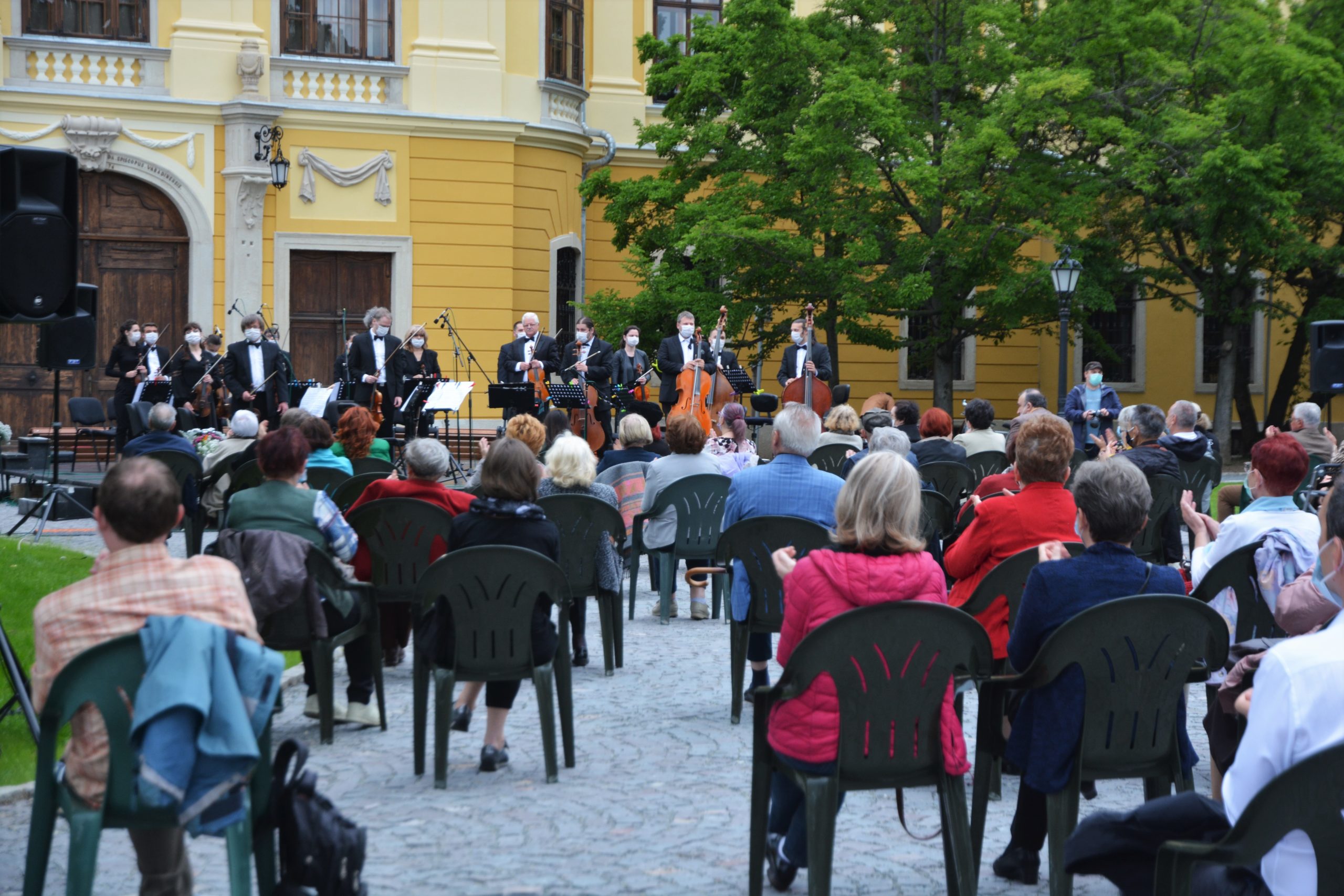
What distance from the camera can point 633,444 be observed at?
9961mm

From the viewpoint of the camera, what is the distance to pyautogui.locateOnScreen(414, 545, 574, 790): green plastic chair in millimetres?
5531

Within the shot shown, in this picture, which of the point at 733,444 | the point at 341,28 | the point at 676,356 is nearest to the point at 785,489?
the point at 733,444

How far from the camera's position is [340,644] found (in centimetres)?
626

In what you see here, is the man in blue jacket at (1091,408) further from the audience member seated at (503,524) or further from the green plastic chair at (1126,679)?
the green plastic chair at (1126,679)

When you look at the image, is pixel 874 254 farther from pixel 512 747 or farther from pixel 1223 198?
pixel 512 747

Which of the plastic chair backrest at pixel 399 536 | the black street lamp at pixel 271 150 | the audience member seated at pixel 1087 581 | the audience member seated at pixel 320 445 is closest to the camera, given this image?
the audience member seated at pixel 1087 581

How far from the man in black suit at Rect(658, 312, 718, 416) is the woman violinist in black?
6.35m

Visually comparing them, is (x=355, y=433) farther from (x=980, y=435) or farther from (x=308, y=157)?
(x=308, y=157)

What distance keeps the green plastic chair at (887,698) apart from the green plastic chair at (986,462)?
670 cm

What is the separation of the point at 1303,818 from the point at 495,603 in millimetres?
3359

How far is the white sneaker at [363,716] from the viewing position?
652 cm

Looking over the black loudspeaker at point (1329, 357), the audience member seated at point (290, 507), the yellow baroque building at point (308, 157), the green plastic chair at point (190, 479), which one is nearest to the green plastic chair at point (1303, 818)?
the audience member seated at point (290, 507)

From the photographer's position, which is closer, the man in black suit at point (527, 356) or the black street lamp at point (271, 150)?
the man in black suit at point (527, 356)

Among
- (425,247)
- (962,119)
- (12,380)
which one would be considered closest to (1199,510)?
(962,119)
